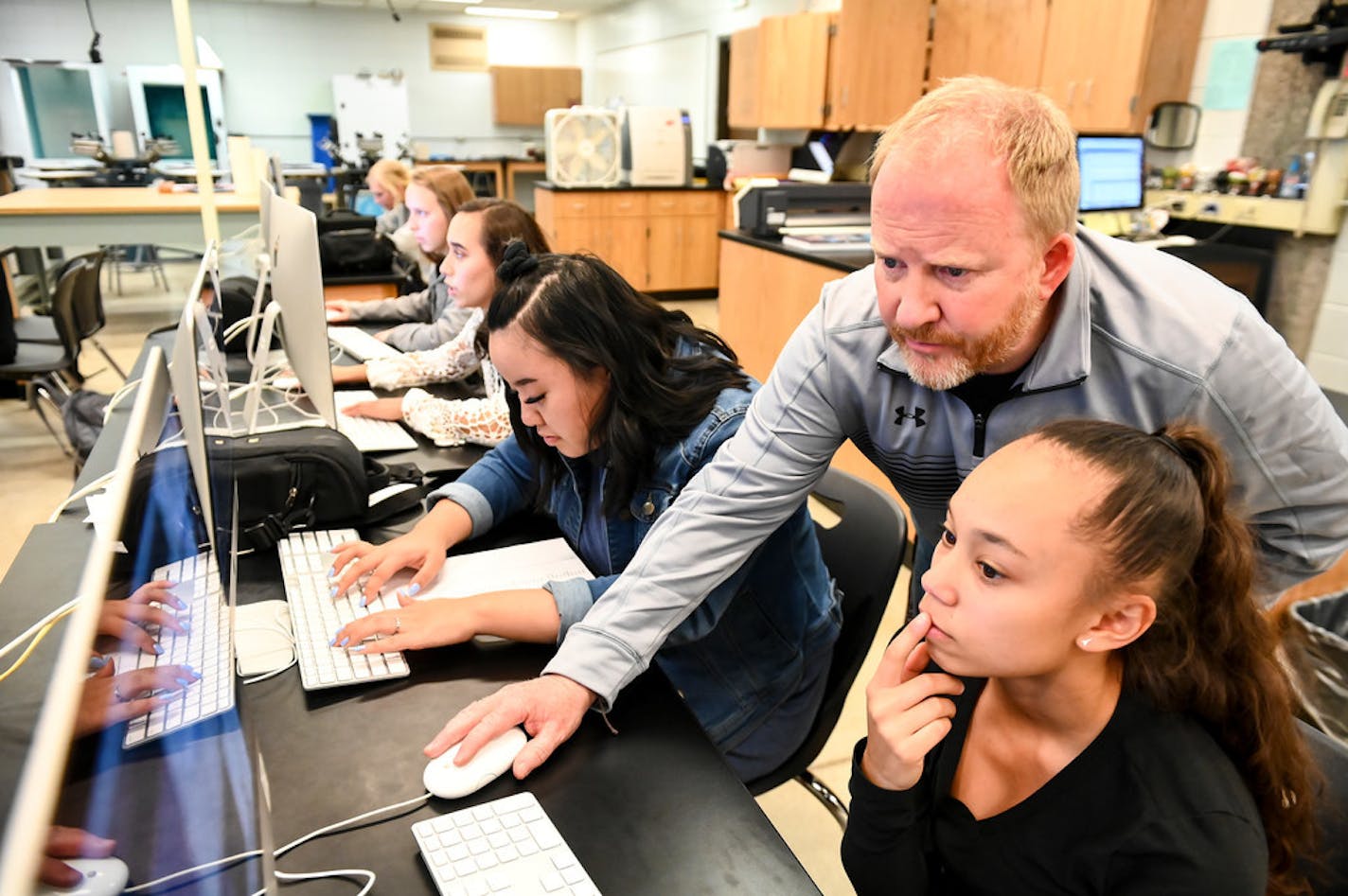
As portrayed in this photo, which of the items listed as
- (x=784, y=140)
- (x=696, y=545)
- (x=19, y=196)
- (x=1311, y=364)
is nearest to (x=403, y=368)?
(x=696, y=545)

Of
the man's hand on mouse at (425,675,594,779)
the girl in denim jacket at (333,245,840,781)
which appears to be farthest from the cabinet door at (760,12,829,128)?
the man's hand on mouse at (425,675,594,779)

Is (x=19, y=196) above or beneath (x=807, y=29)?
beneath

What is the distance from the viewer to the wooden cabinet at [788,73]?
517cm

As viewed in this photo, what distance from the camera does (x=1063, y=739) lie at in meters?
0.84

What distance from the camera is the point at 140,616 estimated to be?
0.60 metres

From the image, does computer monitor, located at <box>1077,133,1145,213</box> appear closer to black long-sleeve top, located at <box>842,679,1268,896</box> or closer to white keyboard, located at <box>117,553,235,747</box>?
black long-sleeve top, located at <box>842,679,1268,896</box>

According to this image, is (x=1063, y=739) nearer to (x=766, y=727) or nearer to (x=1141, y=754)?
(x=1141, y=754)

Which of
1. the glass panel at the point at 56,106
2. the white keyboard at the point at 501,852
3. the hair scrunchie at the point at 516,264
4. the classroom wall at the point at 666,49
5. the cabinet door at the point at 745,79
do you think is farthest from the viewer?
the glass panel at the point at 56,106

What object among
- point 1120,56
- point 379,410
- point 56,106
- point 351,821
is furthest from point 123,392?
point 56,106

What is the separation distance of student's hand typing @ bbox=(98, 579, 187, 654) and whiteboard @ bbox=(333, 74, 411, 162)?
10624 mm

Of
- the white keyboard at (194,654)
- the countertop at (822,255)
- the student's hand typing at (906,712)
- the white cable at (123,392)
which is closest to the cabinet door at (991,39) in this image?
the countertop at (822,255)

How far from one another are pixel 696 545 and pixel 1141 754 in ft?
1.67

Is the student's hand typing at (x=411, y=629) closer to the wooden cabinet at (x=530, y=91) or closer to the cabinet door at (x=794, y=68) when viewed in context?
the cabinet door at (x=794, y=68)

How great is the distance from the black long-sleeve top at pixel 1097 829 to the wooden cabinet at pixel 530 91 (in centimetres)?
1134
